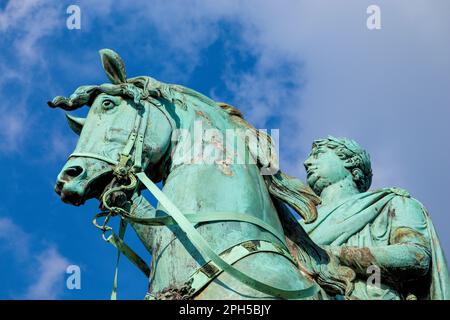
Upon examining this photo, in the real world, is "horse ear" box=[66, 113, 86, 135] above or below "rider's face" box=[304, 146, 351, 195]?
below

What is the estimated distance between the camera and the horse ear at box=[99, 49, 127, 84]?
9.55 metres

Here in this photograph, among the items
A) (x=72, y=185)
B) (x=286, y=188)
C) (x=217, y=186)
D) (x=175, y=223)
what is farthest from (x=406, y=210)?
(x=72, y=185)

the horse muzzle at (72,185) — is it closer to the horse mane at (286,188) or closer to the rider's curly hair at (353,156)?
the horse mane at (286,188)

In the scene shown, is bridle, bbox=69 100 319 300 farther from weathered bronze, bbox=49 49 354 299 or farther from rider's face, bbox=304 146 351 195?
rider's face, bbox=304 146 351 195

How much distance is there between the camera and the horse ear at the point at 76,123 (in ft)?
31.1

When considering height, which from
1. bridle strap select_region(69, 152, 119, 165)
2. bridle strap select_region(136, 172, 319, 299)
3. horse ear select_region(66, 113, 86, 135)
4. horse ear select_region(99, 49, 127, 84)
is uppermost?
horse ear select_region(99, 49, 127, 84)

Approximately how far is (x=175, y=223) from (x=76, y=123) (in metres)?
1.64

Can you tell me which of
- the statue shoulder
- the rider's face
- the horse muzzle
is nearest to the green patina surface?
the horse muzzle

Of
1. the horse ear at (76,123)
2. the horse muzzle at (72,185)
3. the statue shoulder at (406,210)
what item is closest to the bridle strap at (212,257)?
the horse muzzle at (72,185)

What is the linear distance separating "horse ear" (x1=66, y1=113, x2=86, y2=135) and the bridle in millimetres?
614

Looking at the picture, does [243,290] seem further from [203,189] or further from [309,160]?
[309,160]

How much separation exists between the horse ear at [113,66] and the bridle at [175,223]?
49 cm

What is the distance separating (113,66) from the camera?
31.4ft

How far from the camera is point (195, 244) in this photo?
26.5 feet
